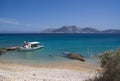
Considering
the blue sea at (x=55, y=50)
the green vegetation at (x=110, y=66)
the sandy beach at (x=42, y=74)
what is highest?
the green vegetation at (x=110, y=66)

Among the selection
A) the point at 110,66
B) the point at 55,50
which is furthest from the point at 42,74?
the point at 55,50

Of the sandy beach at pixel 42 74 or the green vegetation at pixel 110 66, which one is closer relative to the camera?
the green vegetation at pixel 110 66

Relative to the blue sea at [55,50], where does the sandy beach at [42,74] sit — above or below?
above

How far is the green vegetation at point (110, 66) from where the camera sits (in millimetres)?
9250

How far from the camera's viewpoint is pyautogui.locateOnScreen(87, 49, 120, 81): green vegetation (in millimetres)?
9250

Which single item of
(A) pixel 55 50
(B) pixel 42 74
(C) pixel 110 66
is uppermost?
(C) pixel 110 66

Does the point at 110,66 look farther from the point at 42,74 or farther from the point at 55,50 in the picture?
the point at 55,50

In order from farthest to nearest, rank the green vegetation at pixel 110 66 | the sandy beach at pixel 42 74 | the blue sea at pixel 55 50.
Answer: the blue sea at pixel 55 50
the sandy beach at pixel 42 74
the green vegetation at pixel 110 66

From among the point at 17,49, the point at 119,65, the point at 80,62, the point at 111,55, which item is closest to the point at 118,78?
the point at 119,65

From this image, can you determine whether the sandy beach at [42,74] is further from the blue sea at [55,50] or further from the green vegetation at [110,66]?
the green vegetation at [110,66]

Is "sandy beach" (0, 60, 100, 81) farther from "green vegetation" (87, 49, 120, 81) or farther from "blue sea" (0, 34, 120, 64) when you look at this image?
"green vegetation" (87, 49, 120, 81)

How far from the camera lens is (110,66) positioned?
378 inches

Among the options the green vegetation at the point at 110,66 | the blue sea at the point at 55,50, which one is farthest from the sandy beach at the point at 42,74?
the green vegetation at the point at 110,66

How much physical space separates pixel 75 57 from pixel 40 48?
17.7 m
